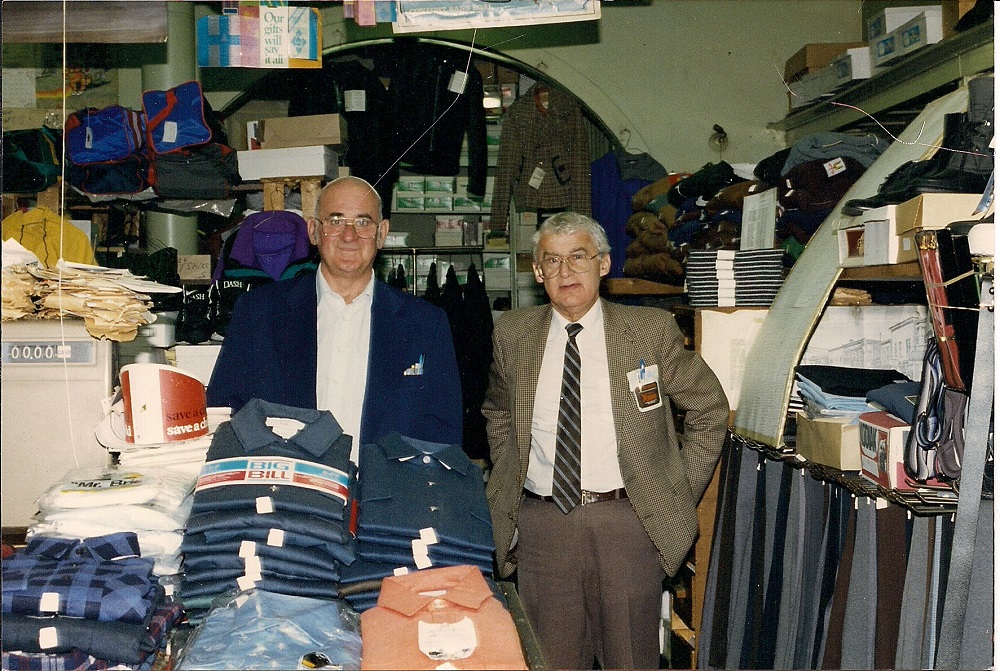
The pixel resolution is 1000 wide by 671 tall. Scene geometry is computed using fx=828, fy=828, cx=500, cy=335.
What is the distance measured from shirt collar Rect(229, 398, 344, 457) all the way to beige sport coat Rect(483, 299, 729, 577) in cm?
104

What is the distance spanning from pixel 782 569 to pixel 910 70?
2.36 metres

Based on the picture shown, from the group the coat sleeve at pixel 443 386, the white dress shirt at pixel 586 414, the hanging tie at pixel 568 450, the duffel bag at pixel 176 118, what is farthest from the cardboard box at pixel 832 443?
the duffel bag at pixel 176 118

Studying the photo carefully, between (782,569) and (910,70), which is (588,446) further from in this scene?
(910,70)

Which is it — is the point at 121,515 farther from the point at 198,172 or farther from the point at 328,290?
the point at 198,172

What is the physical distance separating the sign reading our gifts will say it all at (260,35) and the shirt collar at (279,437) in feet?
3.15

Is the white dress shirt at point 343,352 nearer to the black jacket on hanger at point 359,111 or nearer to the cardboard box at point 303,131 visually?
the cardboard box at point 303,131

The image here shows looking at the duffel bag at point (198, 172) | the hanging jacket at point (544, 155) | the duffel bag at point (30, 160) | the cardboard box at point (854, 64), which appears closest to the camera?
the cardboard box at point (854, 64)

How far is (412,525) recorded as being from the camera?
5.62 ft

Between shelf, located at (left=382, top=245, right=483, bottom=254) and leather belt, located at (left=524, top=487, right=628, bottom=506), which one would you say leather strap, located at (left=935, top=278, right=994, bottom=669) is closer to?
leather belt, located at (left=524, top=487, right=628, bottom=506)

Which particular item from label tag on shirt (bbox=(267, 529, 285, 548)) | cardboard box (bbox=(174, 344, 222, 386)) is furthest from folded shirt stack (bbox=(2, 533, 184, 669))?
cardboard box (bbox=(174, 344, 222, 386))

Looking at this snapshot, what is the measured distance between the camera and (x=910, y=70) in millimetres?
3686

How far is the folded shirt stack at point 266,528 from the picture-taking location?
5.32 feet

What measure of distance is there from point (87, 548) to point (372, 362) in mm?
1136

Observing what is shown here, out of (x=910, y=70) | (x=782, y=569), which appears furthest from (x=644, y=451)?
(x=910, y=70)
